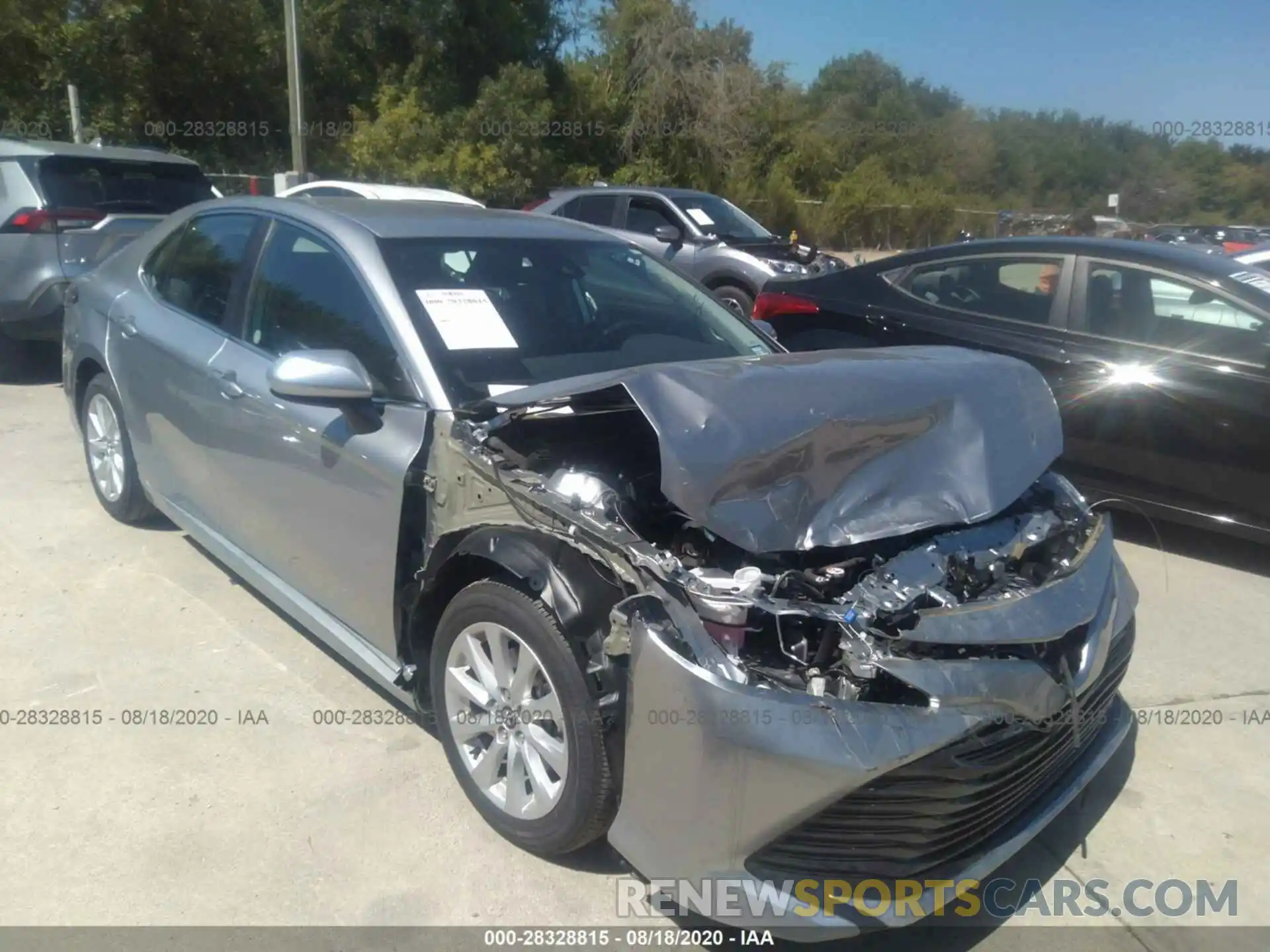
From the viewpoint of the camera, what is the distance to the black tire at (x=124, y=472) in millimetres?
4984

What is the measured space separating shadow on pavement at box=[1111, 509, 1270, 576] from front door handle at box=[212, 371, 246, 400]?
4.21m

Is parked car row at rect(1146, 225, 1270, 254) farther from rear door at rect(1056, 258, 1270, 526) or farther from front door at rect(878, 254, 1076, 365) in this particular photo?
rear door at rect(1056, 258, 1270, 526)

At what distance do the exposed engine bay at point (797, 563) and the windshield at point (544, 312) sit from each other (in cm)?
28

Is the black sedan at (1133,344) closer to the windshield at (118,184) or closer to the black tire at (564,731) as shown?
the black tire at (564,731)

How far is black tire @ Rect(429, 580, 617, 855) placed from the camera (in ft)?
8.62

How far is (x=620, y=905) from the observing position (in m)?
2.84

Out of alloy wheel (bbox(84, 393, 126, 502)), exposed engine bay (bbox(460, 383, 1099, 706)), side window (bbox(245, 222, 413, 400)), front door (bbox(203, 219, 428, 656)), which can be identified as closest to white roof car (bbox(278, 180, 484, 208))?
alloy wheel (bbox(84, 393, 126, 502))

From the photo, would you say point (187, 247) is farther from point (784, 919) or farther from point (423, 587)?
point (784, 919)

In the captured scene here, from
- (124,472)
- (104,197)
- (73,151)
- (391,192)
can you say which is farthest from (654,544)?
(391,192)

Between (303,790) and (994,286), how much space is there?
15.0 feet

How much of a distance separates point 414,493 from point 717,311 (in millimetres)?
1718

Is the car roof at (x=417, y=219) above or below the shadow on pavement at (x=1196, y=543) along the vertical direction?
above

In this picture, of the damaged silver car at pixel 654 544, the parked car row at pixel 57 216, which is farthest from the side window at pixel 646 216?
the damaged silver car at pixel 654 544

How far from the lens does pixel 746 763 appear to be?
231cm
